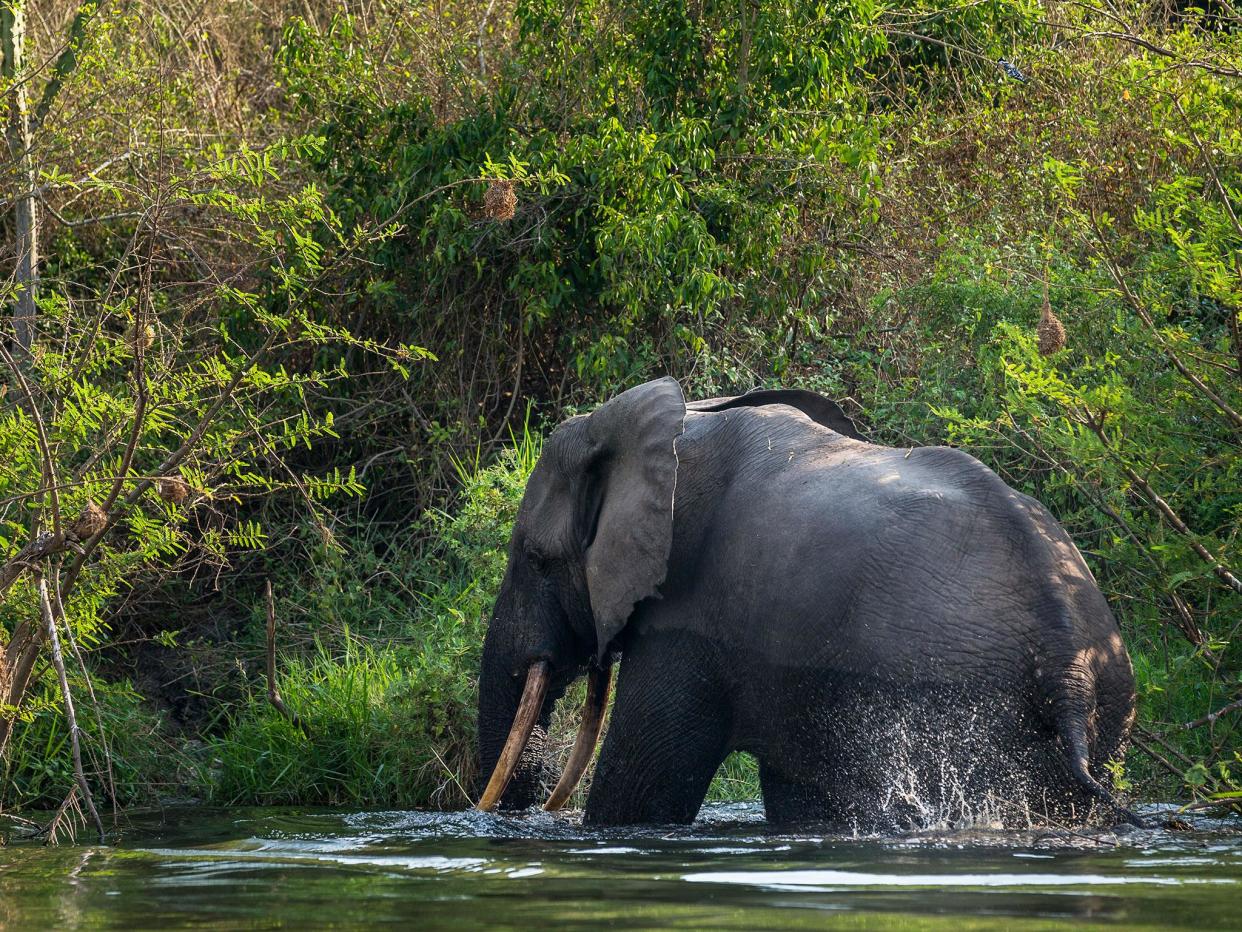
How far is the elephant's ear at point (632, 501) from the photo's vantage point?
23.0ft

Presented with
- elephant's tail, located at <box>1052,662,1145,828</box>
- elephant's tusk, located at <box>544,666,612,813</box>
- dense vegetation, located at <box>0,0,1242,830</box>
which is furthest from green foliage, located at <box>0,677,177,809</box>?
elephant's tail, located at <box>1052,662,1145,828</box>

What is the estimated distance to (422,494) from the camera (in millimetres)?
12008

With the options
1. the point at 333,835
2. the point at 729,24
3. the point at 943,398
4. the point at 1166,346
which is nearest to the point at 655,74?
the point at 729,24

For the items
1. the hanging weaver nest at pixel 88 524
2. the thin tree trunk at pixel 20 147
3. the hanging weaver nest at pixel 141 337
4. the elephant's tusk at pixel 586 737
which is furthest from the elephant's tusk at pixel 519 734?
the thin tree trunk at pixel 20 147

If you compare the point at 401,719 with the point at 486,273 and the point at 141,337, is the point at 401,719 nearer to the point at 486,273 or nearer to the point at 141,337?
the point at 141,337

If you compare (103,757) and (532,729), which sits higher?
(532,729)

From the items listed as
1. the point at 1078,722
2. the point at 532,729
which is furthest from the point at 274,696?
the point at 1078,722

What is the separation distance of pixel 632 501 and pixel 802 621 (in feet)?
3.30

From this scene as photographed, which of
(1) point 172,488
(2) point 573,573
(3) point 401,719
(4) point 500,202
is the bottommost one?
(3) point 401,719

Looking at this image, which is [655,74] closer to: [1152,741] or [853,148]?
Result: [853,148]

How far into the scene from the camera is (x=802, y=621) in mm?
6441

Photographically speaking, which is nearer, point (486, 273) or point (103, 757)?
point (103, 757)

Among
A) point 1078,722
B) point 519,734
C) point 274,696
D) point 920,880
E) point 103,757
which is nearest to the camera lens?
point 920,880

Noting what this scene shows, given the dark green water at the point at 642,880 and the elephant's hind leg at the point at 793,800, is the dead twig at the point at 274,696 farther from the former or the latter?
the elephant's hind leg at the point at 793,800
